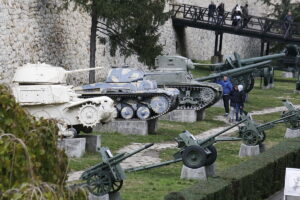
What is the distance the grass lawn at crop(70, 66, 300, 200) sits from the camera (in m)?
14.9

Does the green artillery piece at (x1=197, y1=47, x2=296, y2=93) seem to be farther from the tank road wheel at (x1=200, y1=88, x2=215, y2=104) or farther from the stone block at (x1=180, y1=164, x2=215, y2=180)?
the stone block at (x1=180, y1=164, x2=215, y2=180)

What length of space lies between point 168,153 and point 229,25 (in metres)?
26.4

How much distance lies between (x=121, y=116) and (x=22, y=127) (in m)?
14.6

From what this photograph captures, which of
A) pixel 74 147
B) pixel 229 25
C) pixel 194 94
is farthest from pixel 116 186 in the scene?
pixel 229 25

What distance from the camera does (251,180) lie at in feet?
45.5

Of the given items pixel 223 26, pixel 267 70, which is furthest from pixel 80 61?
pixel 223 26

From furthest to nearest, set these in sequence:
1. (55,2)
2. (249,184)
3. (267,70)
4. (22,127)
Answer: (267,70)
(55,2)
(249,184)
(22,127)

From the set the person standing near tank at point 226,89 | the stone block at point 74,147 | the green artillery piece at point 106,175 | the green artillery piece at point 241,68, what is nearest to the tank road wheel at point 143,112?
the stone block at point 74,147

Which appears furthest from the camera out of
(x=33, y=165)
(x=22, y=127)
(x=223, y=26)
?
(x=223, y=26)

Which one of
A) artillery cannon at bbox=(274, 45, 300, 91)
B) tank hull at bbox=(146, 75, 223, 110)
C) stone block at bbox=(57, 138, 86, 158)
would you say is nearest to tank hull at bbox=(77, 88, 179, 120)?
tank hull at bbox=(146, 75, 223, 110)

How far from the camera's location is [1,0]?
24.0 metres

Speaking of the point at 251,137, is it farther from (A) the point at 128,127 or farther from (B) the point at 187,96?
(B) the point at 187,96

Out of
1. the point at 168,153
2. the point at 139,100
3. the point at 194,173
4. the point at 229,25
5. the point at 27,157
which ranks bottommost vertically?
the point at 168,153

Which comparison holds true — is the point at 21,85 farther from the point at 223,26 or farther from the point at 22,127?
the point at 223,26
